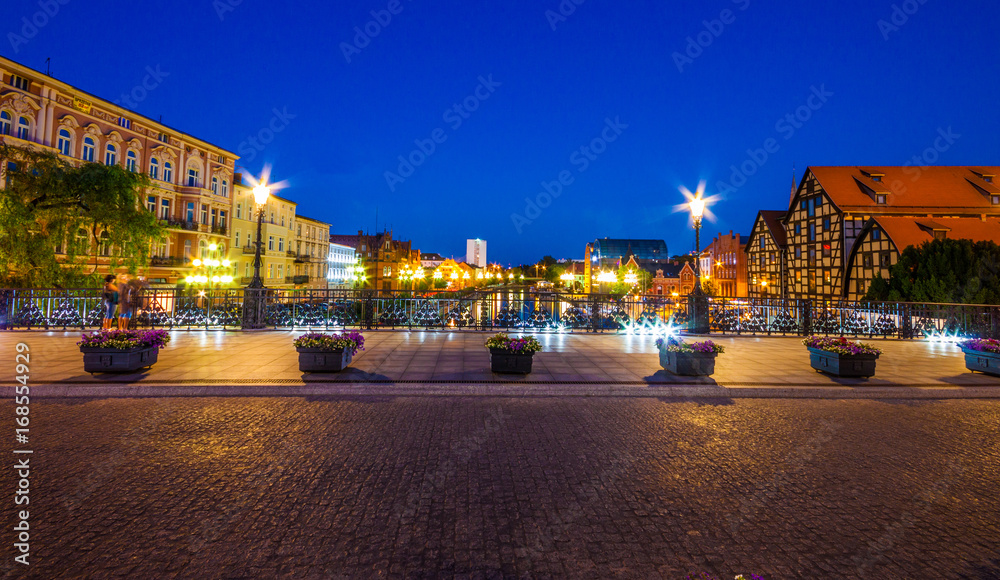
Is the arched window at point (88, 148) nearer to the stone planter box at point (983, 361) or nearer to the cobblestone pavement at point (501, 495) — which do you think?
the cobblestone pavement at point (501, 495)

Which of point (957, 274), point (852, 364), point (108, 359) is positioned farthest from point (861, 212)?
point (108, 359)

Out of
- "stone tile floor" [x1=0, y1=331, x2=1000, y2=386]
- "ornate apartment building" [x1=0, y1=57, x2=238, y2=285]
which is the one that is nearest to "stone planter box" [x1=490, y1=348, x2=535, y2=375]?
"stone tile floor" [x1=0, y1=331, x2=1000, y2=386]

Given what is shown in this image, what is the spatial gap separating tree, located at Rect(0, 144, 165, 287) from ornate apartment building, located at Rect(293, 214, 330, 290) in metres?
36.1

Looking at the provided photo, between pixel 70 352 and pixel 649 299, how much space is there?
61.2 feet

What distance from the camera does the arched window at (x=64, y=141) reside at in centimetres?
3272

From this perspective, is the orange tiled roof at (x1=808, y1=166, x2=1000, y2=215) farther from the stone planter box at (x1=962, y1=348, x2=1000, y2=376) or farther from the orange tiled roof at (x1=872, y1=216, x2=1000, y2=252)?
the stone planter box at (x1=962, y1=348, x2=1000, y2=376)

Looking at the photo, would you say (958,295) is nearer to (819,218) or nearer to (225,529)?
(819,218)

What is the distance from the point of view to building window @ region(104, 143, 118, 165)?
3606 cm

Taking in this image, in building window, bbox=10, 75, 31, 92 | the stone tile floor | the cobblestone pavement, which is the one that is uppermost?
building window, bbox=10, 75, 31, 92

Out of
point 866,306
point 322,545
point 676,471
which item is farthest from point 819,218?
point 322,545

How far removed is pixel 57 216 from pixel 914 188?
66.9 m

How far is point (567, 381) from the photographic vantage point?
8.77 metres

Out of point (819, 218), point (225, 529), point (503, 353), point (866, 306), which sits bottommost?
point (225, 529)

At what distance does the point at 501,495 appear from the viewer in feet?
13.2
